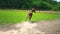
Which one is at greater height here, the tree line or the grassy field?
the grassy field

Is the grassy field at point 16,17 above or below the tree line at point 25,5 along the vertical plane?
above

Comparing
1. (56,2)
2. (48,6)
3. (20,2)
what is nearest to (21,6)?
(20,2)

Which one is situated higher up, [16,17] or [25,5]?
[16,17]

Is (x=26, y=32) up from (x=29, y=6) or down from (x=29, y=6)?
up

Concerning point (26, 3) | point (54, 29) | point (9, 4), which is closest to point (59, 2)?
point (26, 3)

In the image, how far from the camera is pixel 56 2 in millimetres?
42219

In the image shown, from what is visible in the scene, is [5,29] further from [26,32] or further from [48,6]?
[48,6]

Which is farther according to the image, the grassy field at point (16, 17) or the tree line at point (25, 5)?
the tree line at point (25, 5)

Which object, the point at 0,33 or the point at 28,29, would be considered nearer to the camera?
the point at 0,33

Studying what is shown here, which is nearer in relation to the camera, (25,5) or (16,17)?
(16,17)

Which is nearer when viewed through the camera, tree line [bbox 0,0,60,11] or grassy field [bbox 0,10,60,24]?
grassy field [bbox 0,10,60,24]

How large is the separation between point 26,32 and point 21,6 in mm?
23931

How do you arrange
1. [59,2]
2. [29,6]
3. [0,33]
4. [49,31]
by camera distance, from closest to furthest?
[0,33] → [49,31] → [29,6] → [59,2]

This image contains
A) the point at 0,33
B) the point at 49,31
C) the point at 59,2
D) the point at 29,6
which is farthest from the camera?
the point at 59,2
